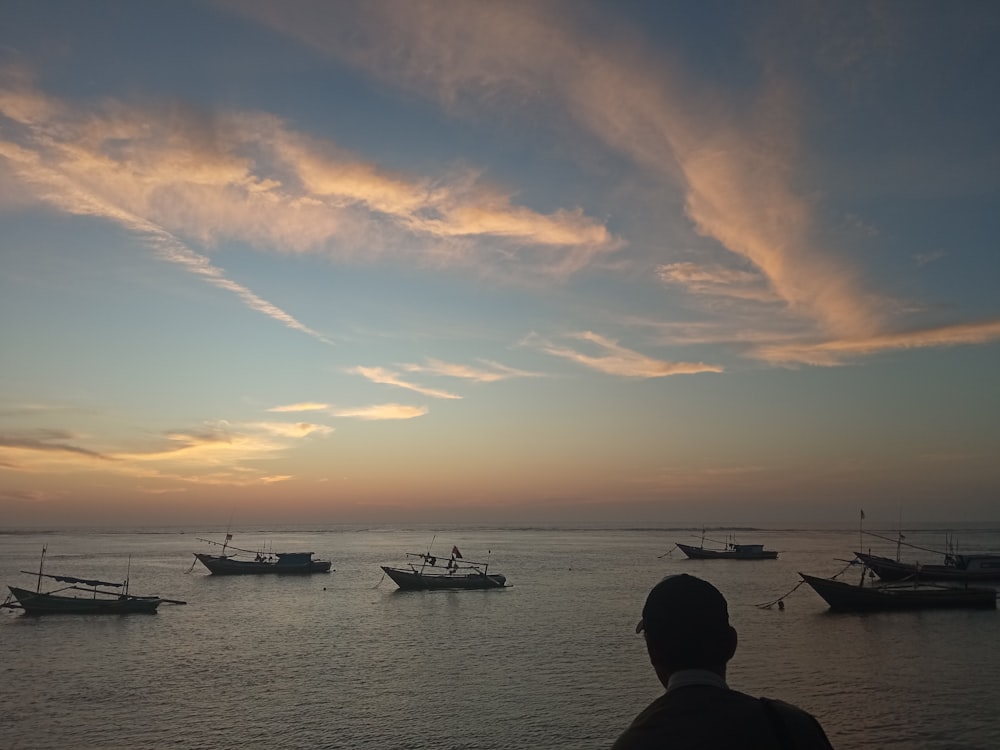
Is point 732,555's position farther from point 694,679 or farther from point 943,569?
point 694,679

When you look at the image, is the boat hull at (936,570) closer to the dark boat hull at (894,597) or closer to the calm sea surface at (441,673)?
the calm sea surface at (441,673)

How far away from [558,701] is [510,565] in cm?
7635

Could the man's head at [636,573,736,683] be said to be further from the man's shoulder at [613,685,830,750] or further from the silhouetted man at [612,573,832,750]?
the man's shoulder at [613,685,830,750]

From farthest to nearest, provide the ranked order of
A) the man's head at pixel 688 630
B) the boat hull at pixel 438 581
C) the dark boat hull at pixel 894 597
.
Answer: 1. the boat hull at pixel 438 581
2. the dark boat hull at pixel 894 597
3. the man's head at pixel 688 630

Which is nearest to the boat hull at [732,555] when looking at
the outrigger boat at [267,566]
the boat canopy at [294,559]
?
the outrigger boat at [267,566]

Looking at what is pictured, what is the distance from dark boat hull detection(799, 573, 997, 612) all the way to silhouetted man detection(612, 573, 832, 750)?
55527 millimetres

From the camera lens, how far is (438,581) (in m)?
69.9

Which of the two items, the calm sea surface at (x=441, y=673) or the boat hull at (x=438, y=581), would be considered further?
the boat hull at (x=438, y=581)

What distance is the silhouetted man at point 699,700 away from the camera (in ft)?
9.41

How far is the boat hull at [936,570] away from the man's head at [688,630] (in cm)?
7683

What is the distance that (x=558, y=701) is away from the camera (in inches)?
1162

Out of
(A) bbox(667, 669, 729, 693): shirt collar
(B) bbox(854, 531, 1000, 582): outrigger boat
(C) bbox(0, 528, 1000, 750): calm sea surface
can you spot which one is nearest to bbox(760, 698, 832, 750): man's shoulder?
(A) bbox(667, 669, 729, 693): shirt collar

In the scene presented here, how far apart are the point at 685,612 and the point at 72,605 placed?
198 ft

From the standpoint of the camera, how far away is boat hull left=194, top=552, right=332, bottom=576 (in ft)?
287
